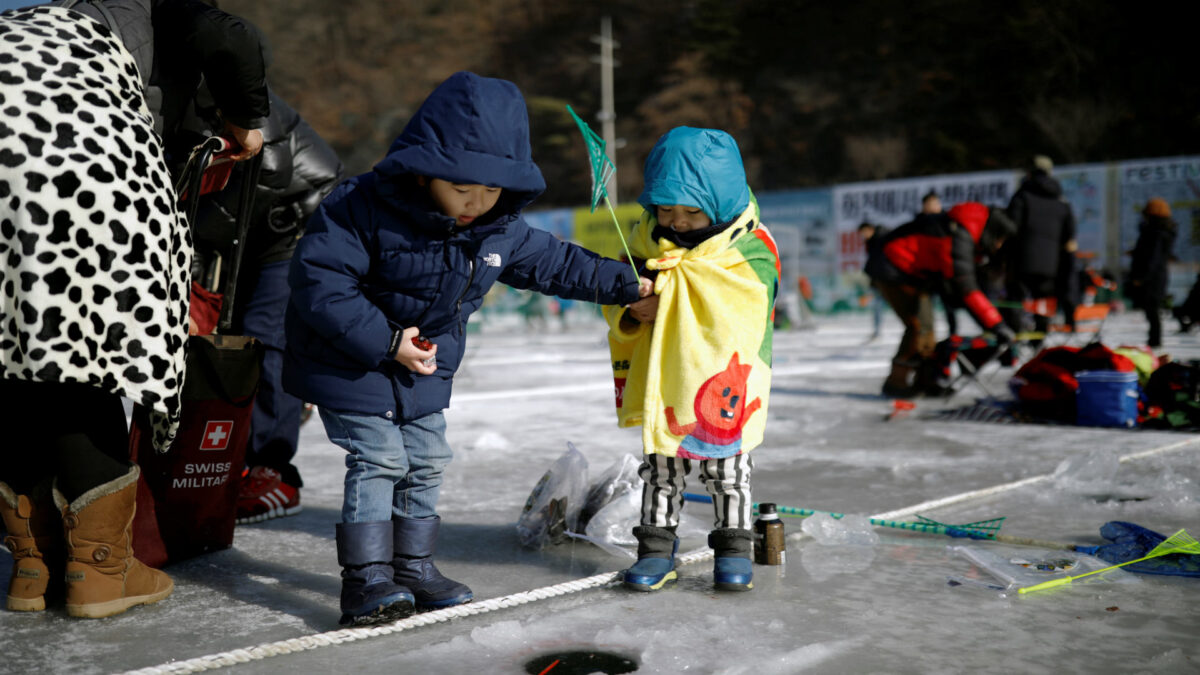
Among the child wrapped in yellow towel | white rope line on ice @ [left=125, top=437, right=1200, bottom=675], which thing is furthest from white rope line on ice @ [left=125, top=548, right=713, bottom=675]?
the child wrapped in yellow towel

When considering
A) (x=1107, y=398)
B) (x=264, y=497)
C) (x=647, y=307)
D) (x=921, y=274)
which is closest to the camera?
(x=647, y=307)

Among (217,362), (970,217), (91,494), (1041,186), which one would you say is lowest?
(91,494)

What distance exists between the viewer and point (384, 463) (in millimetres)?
2504

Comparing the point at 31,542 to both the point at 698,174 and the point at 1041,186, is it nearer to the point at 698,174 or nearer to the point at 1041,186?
the point at 698,174

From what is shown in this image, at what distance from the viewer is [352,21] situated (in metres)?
55.6

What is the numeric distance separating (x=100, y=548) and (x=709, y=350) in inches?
63.2

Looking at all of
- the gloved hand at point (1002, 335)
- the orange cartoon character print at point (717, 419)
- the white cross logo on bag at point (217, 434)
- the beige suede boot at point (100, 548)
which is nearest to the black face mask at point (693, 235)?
the orange cartoon character print at point (717, 419)

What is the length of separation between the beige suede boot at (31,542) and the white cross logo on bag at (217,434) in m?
0.49

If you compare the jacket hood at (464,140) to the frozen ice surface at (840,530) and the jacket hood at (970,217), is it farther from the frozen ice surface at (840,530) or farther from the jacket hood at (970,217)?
the jacket hood at (970,217)

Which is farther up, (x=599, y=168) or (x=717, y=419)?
(x=599, y=168)

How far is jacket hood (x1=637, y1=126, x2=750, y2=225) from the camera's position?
9.15ft

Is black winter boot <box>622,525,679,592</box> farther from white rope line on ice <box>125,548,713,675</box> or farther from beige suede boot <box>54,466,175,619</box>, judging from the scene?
beige suede boot <box>54,466,175,619</box>

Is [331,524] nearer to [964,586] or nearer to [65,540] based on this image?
[65,540]

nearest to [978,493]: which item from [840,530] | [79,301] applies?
[840,530]
